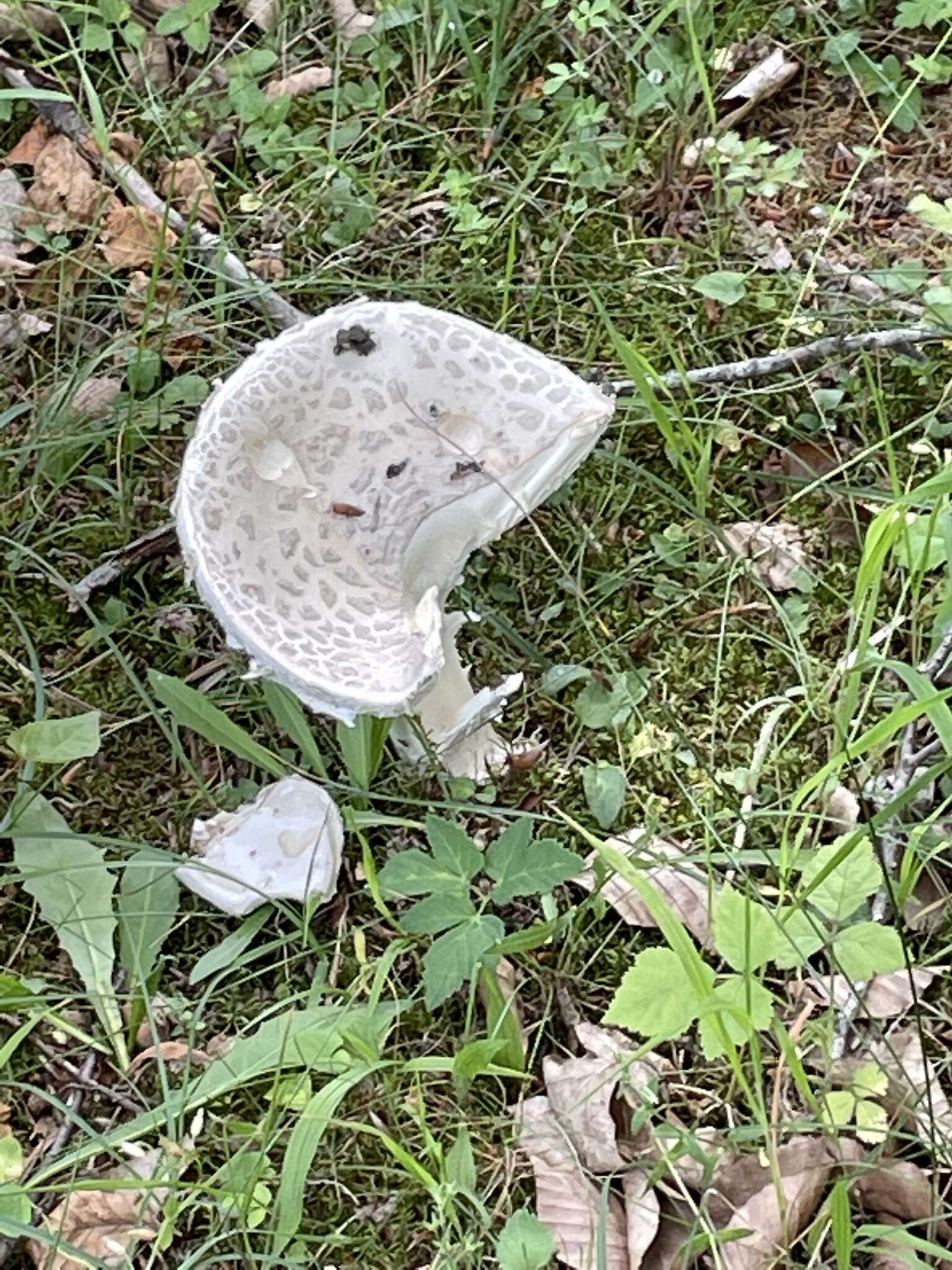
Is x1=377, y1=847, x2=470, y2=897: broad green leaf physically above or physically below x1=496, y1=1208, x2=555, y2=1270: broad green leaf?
above

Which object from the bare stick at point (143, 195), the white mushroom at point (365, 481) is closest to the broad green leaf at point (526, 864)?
the white mushroom at point (365, 481)

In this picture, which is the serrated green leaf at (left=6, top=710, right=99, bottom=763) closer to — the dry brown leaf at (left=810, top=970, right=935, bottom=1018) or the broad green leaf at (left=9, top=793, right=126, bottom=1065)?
the broad green leaf at (left=9, top=793, right=126, bottom=1065)

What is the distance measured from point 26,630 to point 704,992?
1496 millimetres

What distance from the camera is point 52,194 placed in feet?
9.91

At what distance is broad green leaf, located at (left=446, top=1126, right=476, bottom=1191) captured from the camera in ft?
6.55

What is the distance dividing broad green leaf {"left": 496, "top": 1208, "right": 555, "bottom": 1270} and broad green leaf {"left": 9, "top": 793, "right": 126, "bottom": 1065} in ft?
2.32

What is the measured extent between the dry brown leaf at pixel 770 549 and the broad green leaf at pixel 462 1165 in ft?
3.83

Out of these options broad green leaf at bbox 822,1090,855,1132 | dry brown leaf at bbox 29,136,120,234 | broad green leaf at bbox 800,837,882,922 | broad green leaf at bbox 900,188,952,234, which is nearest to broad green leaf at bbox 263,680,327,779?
broad green leaf at bbox 800,837,882,922

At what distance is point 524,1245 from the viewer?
6.21 feet

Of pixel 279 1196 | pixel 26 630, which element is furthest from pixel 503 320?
pixel 279 1196

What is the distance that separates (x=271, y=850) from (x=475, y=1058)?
54 cm

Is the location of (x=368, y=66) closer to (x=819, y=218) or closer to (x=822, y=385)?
(x=819, y=218)

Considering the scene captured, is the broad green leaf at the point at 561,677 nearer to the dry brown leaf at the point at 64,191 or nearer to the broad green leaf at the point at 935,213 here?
the broad green leaf at the point at 935,213

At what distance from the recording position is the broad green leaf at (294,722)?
236cm
